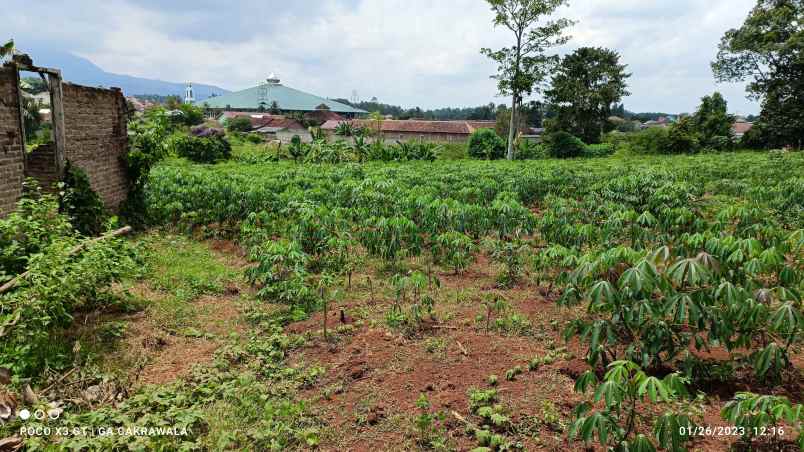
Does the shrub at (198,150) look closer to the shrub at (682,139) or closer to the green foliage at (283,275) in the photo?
the green foliage at (283,275)

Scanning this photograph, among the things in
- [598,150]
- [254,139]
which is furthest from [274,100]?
[598,150]

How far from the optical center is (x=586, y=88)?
122 ft

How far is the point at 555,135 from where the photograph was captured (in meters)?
34.5

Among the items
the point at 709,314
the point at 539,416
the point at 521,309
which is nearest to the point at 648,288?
the point at 709,314

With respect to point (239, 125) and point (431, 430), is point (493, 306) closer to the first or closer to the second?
point (431, 430)

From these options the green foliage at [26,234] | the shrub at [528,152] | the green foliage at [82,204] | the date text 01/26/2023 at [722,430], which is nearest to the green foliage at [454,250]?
the date text 01/26/2023 at [722,430]

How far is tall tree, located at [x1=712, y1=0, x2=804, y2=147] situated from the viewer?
3083 cm

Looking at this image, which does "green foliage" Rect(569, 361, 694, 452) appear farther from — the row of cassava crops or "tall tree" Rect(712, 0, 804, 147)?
"tall tree" Rect(712, 0, 804, 147)

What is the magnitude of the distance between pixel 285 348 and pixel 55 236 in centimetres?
295

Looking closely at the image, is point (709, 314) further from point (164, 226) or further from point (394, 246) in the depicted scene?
point (164, 226)

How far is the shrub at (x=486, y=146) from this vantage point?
33.5 metres

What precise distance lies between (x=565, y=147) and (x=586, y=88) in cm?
647

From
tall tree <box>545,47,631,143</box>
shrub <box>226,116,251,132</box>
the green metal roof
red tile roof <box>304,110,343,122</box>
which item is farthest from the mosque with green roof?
tall tree <box>545,47,631,143</box>

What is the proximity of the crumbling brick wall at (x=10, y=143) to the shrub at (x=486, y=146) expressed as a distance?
93.5 feet
